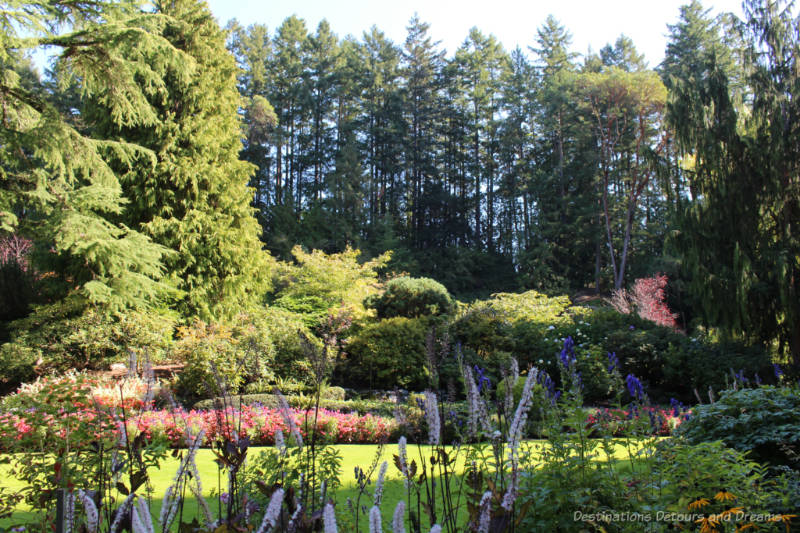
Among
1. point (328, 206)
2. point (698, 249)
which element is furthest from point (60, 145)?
point (328, 206)

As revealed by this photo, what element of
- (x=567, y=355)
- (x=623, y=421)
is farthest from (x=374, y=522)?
(x=623, y=421)

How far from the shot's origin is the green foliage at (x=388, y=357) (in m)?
10.1

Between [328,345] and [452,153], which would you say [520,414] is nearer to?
[328,345]

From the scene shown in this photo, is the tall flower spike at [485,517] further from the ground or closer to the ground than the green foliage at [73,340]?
closer to the ground

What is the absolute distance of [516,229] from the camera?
29.7 metres

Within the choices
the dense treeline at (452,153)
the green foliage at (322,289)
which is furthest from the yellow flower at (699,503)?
the dense treeline at (452,153)

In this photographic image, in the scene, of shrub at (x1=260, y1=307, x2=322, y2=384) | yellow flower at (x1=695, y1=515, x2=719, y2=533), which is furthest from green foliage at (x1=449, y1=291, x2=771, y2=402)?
yellow flower at (x1=695, y1=515, x2=719, y2=533)

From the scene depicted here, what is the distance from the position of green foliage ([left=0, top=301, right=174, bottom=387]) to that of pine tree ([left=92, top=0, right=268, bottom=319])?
4.66ft

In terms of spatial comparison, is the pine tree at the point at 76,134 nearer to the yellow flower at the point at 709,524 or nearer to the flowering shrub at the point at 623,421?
the flowering shrub at the point at 623,421

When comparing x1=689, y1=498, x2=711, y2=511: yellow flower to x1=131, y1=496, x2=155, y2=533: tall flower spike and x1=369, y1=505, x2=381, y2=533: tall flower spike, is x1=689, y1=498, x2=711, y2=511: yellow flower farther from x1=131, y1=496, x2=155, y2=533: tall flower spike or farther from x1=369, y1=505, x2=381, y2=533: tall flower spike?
x1=131, y1=496, x2=155, y2=533: tall flower spike

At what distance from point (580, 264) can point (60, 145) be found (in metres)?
23.2

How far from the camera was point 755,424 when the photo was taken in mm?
3377

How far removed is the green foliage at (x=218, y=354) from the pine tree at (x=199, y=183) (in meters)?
1.56

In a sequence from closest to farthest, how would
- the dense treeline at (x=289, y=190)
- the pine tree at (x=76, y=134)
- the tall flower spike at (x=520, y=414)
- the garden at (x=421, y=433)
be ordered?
the tall flower spike at (x=520, y=414)
the garden at (x=421, y=433)
the pine tree at (x=76, y=134)
the dense treeline at (x=289, y=190)
